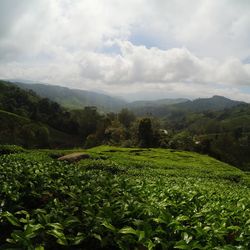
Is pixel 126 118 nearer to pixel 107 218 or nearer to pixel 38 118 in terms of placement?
pixel 38 118

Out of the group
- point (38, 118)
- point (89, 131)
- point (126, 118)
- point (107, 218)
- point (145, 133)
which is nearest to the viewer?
point (107, 218)

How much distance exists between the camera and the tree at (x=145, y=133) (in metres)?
89.2

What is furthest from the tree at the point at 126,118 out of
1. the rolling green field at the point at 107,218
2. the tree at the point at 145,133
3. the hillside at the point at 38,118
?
the rolling green field at the point at 107,218

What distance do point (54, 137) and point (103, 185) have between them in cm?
12334

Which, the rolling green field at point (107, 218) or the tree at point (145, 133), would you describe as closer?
the rolling green field at point (107, 218)

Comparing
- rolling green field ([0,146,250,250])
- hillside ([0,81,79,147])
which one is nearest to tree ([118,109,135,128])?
hillside ([0,81,79,147])

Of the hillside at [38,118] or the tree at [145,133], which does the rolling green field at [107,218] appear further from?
the hillside at [38,118]

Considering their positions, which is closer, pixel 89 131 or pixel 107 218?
pixel 107 218

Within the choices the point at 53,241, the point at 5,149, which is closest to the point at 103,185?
the point at 53,241

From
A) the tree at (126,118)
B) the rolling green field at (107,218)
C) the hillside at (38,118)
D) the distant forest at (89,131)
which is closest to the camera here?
the rolling green field at (107,218)

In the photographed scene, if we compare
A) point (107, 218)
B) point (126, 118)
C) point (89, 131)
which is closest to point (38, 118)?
point (89, 131)

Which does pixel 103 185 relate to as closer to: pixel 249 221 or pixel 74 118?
pixel 249 221

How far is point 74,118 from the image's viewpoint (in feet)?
474

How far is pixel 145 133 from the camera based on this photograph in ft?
293
